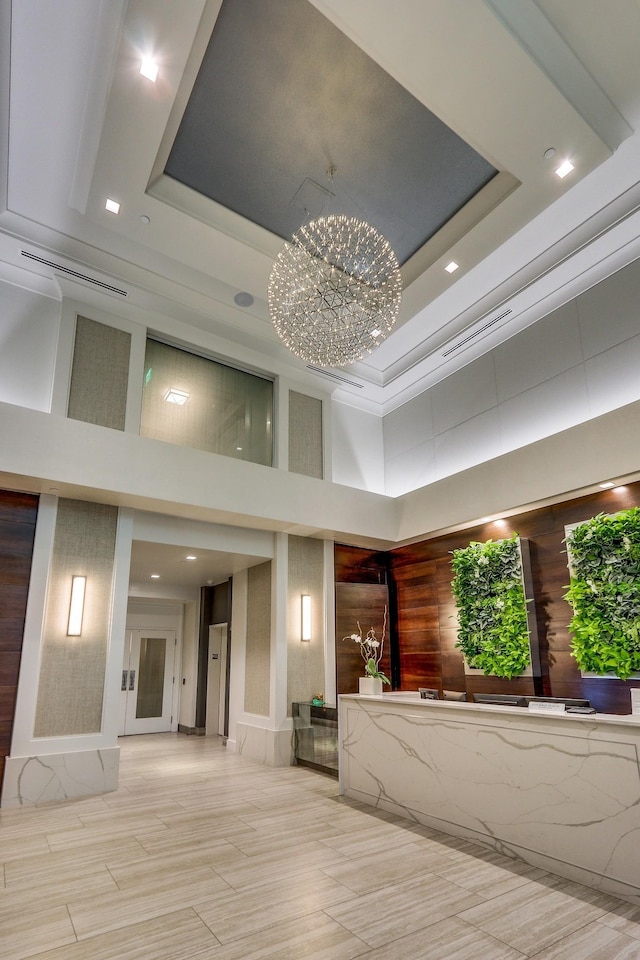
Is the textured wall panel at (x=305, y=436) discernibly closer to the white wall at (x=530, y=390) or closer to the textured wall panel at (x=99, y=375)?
the white wall at (x=530, y=390)

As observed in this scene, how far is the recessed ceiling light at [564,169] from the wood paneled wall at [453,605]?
122 inches

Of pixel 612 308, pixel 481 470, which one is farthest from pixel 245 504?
pixel 612 308

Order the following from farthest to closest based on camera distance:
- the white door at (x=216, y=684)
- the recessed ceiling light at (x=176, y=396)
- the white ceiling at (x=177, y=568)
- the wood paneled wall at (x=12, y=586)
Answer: the white door at (x=216, y=684)
the white ceiling at (x=177, y=568)
the recessed ceiling light at (x=176, y=396)
the wood paneled wall at (x=12, y=586)

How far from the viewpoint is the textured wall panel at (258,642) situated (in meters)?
7.59

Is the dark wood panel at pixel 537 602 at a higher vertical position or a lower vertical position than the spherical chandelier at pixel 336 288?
lower

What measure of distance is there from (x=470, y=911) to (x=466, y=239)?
576 cm

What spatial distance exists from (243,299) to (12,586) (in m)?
4.14

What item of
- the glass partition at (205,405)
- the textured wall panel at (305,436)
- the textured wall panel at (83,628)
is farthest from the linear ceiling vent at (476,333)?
the textured wall panel at (83,628)

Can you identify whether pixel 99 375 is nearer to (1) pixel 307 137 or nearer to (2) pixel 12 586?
(2) pixel 12 586

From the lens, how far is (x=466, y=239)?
5941mm

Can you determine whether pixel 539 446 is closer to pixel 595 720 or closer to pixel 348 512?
pixel 348 512

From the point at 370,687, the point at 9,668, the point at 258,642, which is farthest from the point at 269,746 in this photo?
the point at 9,668

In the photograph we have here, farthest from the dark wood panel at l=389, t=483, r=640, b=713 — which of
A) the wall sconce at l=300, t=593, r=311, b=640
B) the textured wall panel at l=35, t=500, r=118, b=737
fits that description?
the textured wall panel at l=35, t=500, r=118, b=737

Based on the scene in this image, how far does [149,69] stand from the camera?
4.23 meters
